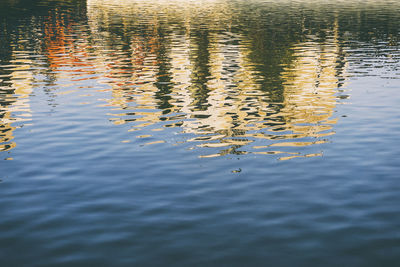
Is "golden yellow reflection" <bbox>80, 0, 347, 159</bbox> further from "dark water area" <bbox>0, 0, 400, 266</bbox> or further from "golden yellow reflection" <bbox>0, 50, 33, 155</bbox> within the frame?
"golden yellow reflection" <bbox>0, 50, 33, 155</bbox>

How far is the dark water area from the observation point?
15.0m

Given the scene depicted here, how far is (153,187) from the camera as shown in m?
19.3

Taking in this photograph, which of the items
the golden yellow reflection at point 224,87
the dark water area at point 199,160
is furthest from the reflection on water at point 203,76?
the dark water area at point 199,160

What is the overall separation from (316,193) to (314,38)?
189 feet

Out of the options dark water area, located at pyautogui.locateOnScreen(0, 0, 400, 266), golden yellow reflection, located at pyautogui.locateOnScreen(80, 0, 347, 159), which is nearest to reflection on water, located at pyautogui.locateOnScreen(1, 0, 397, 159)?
golden yellow reflection, located at pyautogui.locateOnScreen(80, 0, 347, 159)

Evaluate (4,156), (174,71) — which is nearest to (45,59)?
(174,71)

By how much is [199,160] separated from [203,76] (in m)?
23.2

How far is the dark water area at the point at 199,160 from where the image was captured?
14969 millimetres

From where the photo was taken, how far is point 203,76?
147 feet

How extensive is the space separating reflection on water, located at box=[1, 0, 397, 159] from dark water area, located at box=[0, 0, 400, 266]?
192 millimetres

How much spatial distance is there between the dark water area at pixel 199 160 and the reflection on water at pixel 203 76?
0.63ft

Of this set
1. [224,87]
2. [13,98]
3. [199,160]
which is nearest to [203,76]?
[224,87]

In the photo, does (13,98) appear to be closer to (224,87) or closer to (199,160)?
(224,87)

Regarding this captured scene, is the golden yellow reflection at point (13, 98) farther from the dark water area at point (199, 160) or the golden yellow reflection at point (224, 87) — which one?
the golden yellow reflection at point (224, 87)
